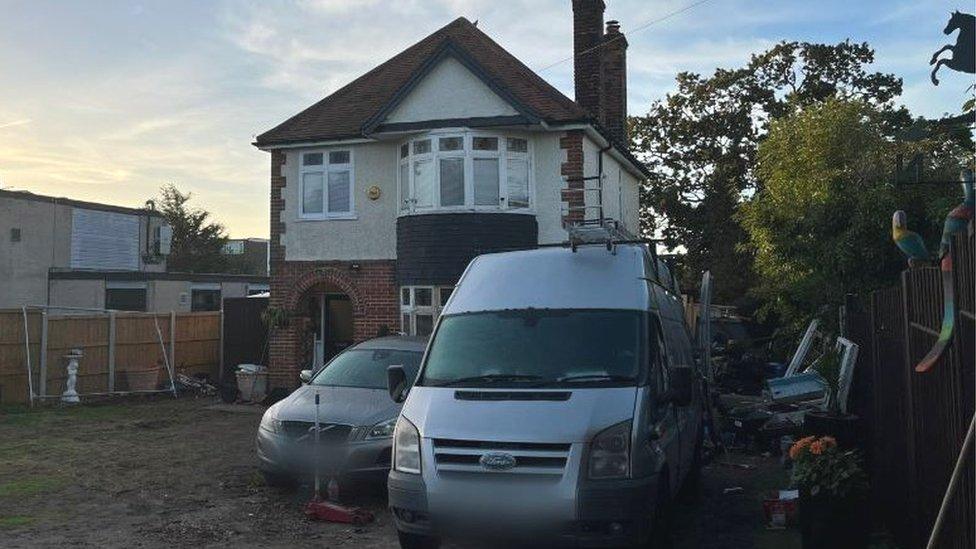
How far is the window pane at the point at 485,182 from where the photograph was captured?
16.8 metres

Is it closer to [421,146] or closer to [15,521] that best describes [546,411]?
[15,521]

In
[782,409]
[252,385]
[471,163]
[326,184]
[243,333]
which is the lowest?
[782,409]

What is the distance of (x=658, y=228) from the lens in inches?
1379

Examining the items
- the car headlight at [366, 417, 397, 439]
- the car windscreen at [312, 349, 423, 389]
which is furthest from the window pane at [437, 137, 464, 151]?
the car headlight at [366, 417, 397, 439]

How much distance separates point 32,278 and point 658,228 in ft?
77.3

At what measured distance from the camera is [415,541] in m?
6.24

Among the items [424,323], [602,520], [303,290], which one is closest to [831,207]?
[424,323]

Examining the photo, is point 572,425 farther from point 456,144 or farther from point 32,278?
point 32,278

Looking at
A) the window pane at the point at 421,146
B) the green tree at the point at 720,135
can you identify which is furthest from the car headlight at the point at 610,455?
the green tree at the point at 720,135

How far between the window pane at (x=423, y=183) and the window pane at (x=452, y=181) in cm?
23

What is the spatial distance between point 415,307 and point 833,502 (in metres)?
11.7

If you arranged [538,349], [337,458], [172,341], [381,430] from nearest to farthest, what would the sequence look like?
[538,349]
[337,458]
[381,430]
[172,341]

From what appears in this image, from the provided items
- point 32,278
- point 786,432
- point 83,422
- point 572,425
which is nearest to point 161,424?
point 83,422

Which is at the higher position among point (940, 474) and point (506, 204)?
point (506, 204)
